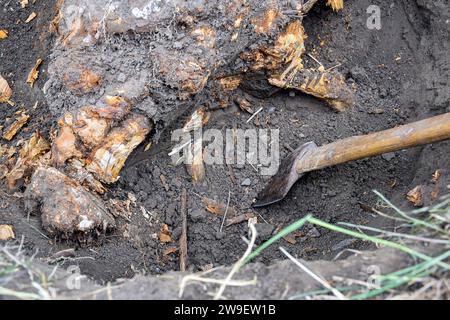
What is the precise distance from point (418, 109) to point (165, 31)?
1.63m

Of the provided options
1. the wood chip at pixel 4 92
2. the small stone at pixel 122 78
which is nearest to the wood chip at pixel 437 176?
the small stone at pixel 122 78

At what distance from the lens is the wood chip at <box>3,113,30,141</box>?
3.24m

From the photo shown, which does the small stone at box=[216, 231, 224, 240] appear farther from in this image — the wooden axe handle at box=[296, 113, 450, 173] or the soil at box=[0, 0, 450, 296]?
the wooden axe handle at box=[296, 113, 450, 173]

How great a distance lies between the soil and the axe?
13cm

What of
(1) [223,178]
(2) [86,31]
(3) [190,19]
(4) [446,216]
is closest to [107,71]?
(2) [86,31]

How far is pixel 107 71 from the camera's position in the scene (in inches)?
115

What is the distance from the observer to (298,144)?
11.8ft

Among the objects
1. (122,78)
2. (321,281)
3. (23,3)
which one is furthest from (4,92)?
(321,281)

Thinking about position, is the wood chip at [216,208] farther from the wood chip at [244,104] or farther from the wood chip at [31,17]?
the wood chip at [31,17]

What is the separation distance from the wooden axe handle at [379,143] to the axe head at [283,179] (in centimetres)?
4

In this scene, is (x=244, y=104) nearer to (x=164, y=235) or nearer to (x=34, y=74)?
(x=164, y=235)

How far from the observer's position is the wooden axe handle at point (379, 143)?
2.45 m

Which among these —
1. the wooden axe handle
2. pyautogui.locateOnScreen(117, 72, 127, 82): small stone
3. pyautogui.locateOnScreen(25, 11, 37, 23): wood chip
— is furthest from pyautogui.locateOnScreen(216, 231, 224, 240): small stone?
pyautogui.locateOnScreen(25, 11, 37, 23): wood chip

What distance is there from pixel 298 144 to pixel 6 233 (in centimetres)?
184
